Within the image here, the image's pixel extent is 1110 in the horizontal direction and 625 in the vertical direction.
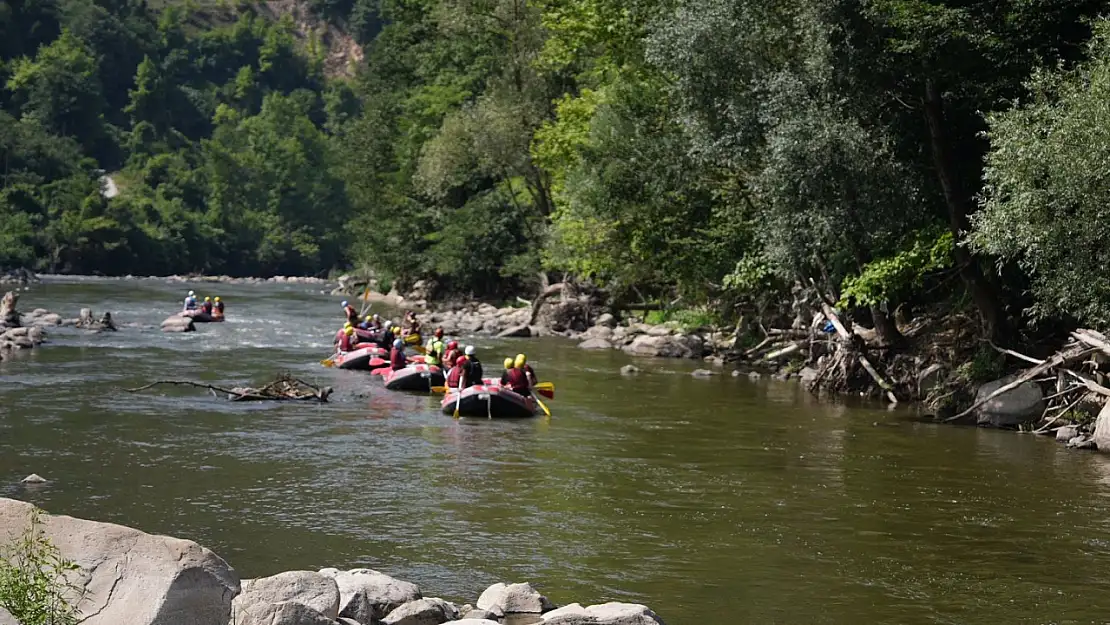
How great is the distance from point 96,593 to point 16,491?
824 centimetres

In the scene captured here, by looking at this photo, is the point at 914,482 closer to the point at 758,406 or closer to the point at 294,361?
the point at 758,406

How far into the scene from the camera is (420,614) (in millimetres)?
10578

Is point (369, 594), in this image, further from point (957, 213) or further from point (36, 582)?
point (957, 213)

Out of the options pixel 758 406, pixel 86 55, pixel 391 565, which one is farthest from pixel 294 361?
pixel 86 55

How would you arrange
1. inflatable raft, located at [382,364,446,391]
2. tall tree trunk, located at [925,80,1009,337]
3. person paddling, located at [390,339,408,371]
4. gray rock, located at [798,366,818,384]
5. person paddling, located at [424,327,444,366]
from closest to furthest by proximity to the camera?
tall tree trunk, located at [925,80,1009,337], inflatable raft, located at [382,364,446,391], gray rock, located at [798,366,818,384], person paddling, located at [424,327,444,366], person paddling, located at [390,339,408,371]

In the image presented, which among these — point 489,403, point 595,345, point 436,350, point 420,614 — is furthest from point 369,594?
point 595,345

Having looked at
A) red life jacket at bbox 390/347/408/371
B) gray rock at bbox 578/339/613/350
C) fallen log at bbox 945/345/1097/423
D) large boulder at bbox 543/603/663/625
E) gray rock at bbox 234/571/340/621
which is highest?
fallen log at bbox 945/345/1097/423

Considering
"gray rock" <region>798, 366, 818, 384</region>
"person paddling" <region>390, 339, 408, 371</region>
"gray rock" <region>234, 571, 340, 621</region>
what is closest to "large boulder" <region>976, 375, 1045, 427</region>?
"gray rock" <region>798, 366, 818, 384</region>

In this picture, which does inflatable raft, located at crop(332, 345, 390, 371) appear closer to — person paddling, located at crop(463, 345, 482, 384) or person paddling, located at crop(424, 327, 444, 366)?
person paddling, located at crop(424, 327, 444, 366)

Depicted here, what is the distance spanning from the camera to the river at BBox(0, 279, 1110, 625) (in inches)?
509

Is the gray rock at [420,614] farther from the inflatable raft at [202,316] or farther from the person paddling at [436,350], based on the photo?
the inflatable raft at [202,316]

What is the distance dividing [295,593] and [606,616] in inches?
90.2

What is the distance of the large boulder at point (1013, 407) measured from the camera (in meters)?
23.5

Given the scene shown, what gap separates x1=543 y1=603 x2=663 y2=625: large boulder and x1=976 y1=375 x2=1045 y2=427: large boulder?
1489 cm
